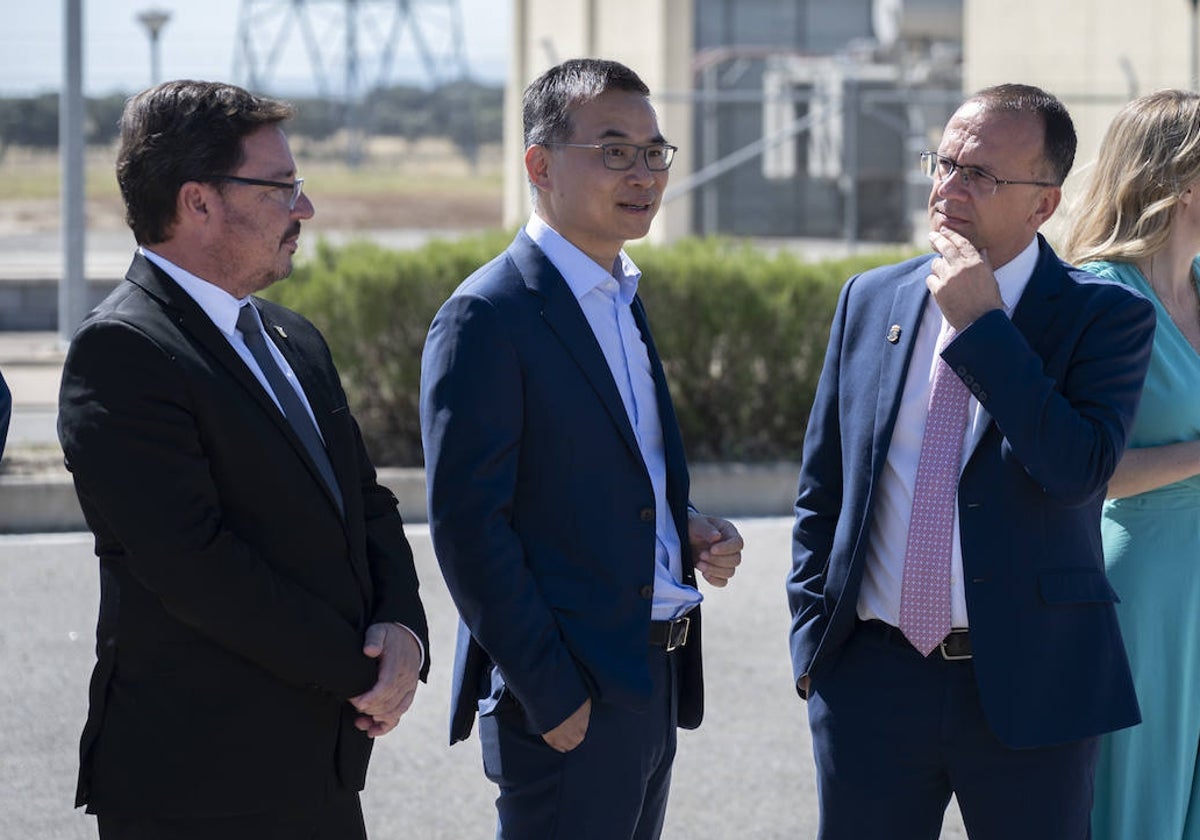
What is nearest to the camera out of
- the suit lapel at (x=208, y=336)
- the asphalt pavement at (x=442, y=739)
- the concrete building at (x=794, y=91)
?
the suit lapel at (x=208, y=336)

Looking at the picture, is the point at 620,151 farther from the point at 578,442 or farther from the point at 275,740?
the point at 275,740

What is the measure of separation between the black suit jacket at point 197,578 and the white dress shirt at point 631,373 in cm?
65

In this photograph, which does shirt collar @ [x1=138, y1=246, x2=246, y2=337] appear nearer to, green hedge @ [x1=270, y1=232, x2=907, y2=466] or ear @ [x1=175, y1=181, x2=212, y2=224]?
ear @ [x1=175, y1=181, x2=212, y2=224]

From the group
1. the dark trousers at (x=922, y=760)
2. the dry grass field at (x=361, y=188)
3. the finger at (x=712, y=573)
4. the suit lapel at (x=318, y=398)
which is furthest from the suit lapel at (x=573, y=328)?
the dry grass field at (x=361, y=188)

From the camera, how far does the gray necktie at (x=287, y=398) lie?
3205 mm

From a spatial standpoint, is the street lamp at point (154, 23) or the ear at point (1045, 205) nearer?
the ear at point (1045, 205)

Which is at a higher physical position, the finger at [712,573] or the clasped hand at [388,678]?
the finger at [712,573]

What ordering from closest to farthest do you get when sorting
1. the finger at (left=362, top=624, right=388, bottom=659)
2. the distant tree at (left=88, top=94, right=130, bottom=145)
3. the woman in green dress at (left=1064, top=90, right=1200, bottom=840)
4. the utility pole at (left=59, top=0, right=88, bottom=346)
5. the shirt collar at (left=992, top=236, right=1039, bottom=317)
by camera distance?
1. the finger at (left=362, top=624, right=388, bottom=659)
2. the shirt collar at (left=992, top=236, right=1039, bottom=317)
3. the woman in green dress at (left=1064, top=90, right=1200, bottom=840)
4. the utility pole at (left=59, top=0, right=88, bottom=346)
5. the distant tree at (left=88, top=94, right=130, bottom=145)

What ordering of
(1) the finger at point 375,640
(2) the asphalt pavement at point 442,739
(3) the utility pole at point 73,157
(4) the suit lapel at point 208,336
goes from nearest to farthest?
(4) the suit lapel at point 208,336, (1) the finger at point 375,640, (2) the asphalt pavement at point 442,739, (3) the utility pole at point 73,157

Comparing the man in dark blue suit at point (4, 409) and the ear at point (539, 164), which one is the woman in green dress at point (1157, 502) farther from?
the man in dark blue suit at point (4, 409)

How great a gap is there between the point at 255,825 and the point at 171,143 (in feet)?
4.03

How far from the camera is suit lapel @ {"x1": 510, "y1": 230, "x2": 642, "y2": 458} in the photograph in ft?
10.9

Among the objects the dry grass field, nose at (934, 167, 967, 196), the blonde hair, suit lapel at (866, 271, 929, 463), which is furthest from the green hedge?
Answer: the dry grass field

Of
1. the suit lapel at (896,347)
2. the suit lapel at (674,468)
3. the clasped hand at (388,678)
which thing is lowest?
the clasped hand at (388,678)
